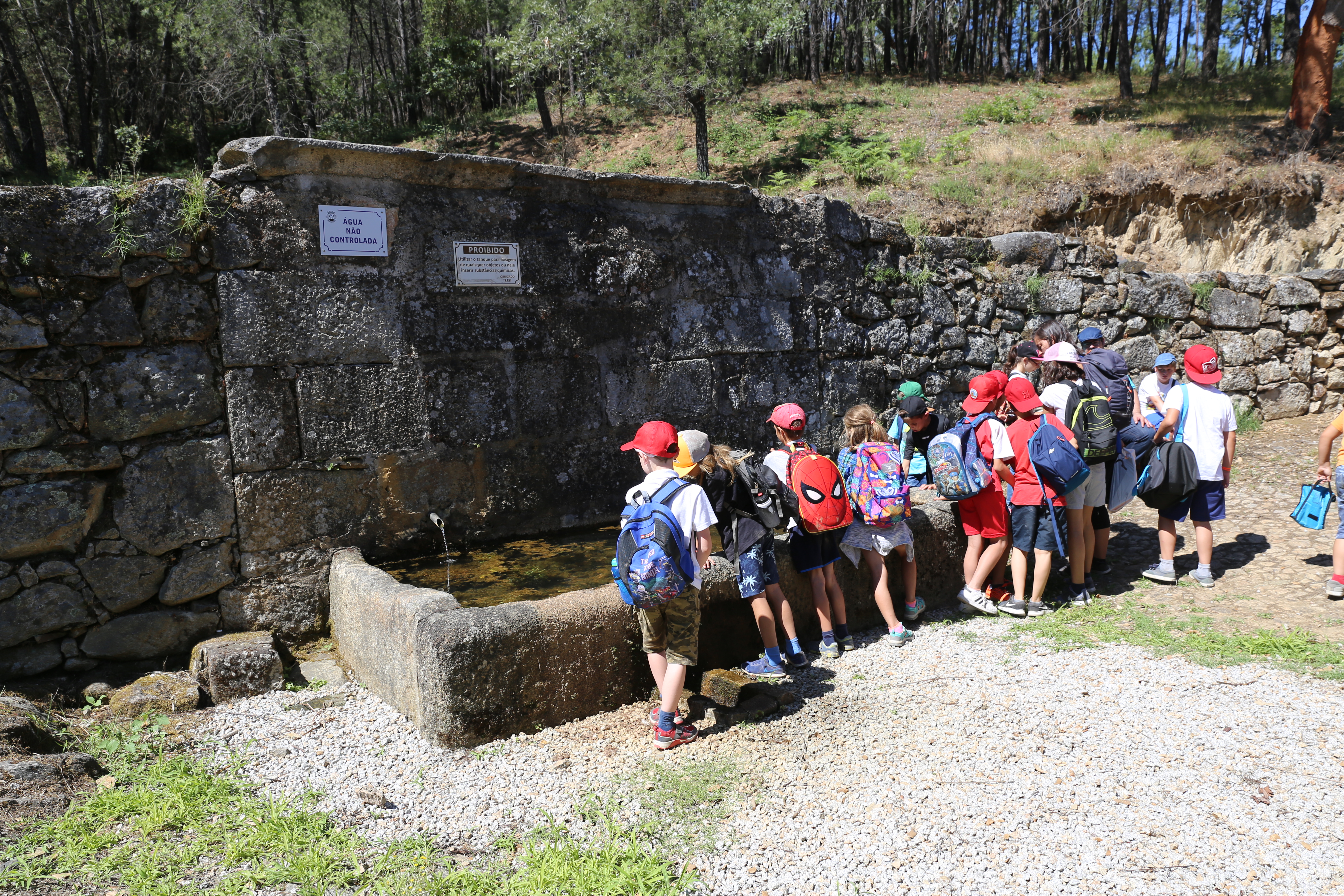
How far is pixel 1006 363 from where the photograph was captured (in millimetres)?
7449

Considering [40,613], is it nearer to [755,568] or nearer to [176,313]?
[176,313]

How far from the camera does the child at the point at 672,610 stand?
3.38 m

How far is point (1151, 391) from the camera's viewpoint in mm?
5844

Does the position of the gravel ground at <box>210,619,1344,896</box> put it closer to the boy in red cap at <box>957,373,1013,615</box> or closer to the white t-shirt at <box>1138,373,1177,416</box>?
the boy in red cap at <box>957,373,1013,615</box>

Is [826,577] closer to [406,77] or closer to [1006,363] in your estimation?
[1006,363]

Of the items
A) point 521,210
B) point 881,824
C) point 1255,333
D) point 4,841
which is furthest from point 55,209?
point 1255,333

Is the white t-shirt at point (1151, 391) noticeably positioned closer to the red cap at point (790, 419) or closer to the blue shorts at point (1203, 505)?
the blue shorts at point (1203, 505)

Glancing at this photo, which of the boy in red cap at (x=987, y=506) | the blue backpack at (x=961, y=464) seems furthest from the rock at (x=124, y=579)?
the boy in red cap at (x=987, y=506)

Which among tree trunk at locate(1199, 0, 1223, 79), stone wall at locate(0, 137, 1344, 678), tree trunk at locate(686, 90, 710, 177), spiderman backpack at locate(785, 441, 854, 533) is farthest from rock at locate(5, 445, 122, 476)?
tree trunk at locate(1199, 0, 1223, 79)

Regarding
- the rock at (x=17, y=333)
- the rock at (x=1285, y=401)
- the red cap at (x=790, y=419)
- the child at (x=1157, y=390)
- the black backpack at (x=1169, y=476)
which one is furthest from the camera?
the rock at (x=1285, y=401)

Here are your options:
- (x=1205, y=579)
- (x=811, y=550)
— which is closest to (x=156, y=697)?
(x=811, y=550)

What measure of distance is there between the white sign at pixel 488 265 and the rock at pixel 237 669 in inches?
90.1

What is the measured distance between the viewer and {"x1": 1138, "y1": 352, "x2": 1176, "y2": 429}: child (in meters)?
5.72

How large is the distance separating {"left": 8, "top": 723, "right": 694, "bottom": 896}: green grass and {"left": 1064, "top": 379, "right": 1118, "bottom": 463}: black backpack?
367 centimetres
